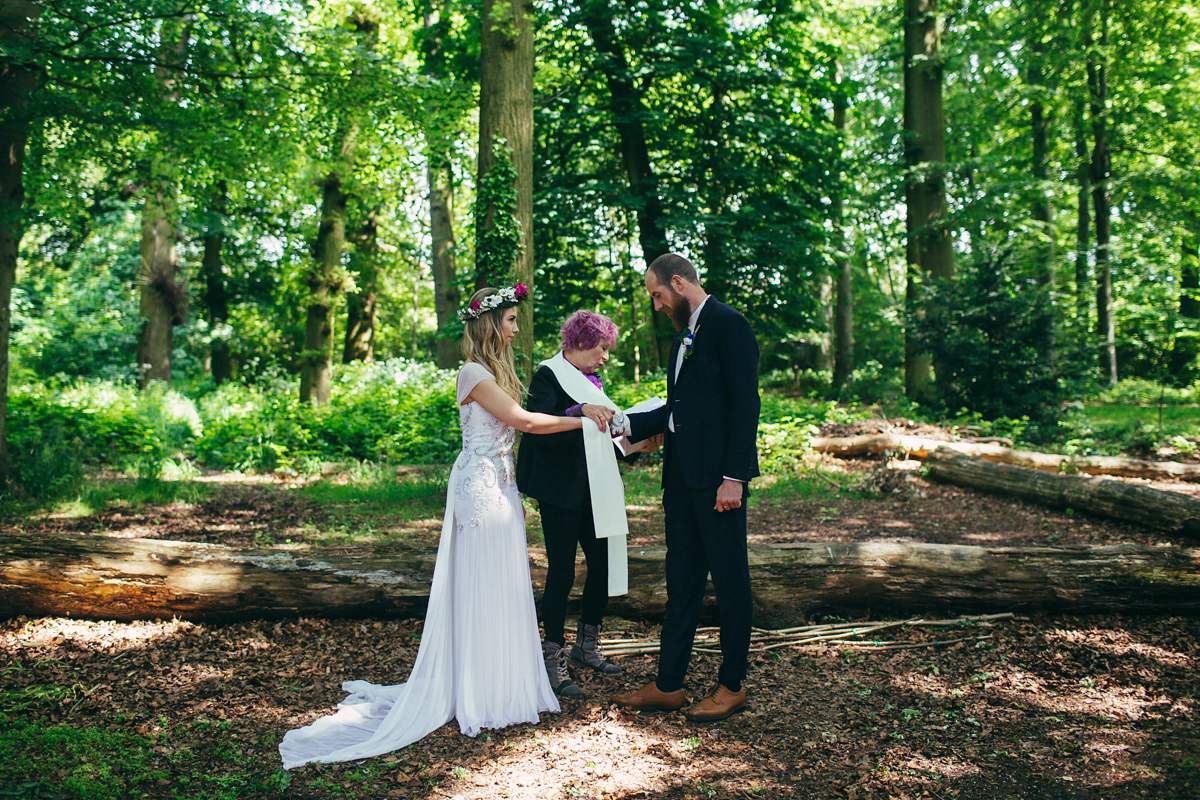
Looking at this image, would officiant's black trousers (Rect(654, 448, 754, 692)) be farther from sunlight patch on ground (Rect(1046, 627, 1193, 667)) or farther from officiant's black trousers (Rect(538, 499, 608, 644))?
sunlight patch on ground (Rect(1046, 627, 1193, 667))

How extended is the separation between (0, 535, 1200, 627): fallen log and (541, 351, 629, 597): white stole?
871 mm

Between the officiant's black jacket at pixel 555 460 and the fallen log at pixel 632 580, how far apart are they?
1.14m

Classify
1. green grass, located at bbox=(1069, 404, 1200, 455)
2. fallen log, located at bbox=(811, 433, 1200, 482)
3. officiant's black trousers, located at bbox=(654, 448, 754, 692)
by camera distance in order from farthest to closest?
green grass, located at bbox=(1069, 404, 1200, 455), fallen log, located at bbox=(811, 433, 1200, 482), officiant's black trousers, located at bbox=(654, 448, 754, 692)

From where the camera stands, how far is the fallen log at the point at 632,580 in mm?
4816

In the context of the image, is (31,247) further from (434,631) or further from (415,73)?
(434,631)

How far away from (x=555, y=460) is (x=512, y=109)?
4889mm

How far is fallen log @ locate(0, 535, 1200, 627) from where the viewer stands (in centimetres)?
482

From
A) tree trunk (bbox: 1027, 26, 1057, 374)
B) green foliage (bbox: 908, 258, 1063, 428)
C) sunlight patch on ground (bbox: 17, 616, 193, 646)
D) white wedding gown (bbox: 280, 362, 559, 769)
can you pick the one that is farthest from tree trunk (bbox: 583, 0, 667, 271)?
sunlight patch on ground (bbox: 17, 616, 193, 646)

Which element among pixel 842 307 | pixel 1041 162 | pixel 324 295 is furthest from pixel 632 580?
pixel 1041 162

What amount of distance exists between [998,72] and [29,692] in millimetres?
21572

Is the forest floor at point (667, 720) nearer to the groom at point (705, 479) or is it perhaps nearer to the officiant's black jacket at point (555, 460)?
the groom at point (705, 479)

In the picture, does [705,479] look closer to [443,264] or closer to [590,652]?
[590,652]

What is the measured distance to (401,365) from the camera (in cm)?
1808

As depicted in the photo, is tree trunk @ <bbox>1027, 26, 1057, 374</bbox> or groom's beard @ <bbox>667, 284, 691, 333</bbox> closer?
groom's beard @ <bbox>667, 284, 691, 333</bbox>
